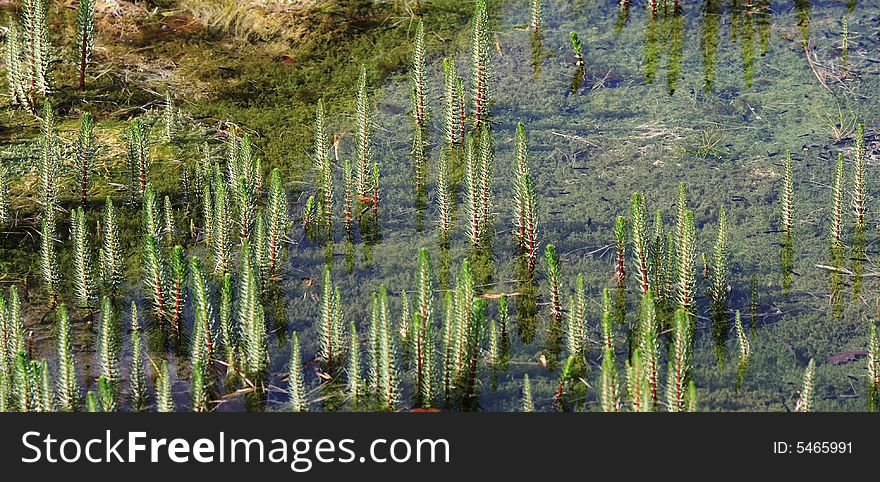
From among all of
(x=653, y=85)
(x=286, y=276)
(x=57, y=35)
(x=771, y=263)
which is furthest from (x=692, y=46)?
(x=57, y=35)

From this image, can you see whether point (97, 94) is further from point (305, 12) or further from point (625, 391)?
point (625, 391)

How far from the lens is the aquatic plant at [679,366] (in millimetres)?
10047

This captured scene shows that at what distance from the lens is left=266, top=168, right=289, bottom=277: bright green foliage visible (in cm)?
1158

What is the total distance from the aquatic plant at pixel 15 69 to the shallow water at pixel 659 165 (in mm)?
2875

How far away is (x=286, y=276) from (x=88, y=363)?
5.50 ft

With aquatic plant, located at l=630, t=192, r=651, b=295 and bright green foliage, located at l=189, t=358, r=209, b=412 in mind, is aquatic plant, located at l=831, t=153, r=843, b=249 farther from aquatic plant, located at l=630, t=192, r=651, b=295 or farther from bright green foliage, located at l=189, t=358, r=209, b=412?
bright green foliage, located at l=189, t=358, r=209, b=412

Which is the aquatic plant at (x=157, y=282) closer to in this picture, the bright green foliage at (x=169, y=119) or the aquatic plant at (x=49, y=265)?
the aquatic plant at (x=49, y=265)

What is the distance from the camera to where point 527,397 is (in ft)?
33.3

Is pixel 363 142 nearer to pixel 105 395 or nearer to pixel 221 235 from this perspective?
pixel 221 235

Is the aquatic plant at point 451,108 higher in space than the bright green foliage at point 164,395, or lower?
higher

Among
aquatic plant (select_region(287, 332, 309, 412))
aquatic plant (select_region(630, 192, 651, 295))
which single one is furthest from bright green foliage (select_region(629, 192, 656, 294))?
aquatic plant (select_region(287, 332, 309, 412))

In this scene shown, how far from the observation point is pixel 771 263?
38.5 ft

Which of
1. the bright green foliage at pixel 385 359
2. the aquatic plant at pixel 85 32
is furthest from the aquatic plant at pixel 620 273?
A: the aquatic plant at pixel 85 32

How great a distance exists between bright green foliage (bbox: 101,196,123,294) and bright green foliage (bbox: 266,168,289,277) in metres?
1.10
